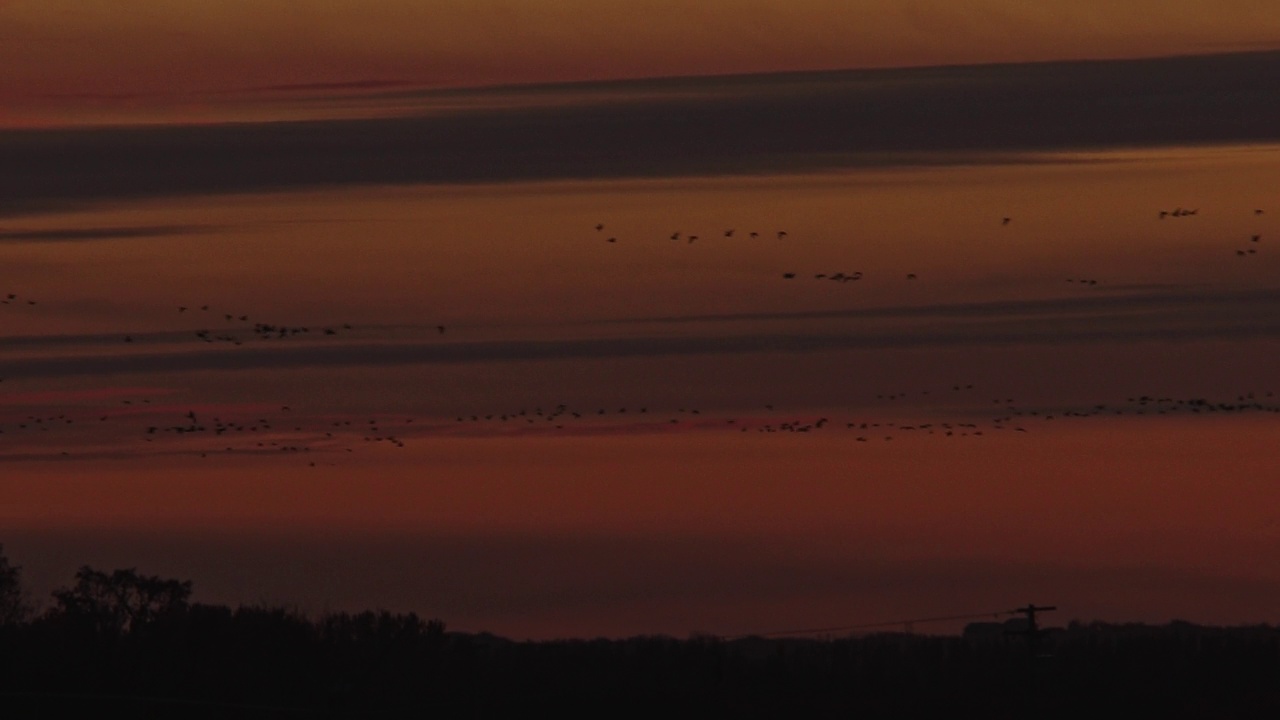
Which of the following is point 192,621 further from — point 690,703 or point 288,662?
point 690,703

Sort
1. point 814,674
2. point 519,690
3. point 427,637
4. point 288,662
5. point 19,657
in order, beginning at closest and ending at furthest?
point 19,657, point 288,662, point 519,690, point 427,637, point 814,674

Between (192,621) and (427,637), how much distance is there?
76.7 ft

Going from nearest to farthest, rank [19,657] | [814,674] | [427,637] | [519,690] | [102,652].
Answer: [19,657]
[102,652]
[519,690]
[427,637]
[814,674]

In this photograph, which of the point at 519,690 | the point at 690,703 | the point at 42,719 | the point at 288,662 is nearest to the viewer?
the point at 42,719

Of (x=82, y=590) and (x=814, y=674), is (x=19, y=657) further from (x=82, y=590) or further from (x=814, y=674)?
(x=814, y=674)

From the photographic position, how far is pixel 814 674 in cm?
14512

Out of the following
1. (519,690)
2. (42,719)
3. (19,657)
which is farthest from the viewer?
(519,690)

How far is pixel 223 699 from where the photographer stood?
3548 inches

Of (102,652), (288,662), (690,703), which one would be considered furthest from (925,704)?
(102,652)

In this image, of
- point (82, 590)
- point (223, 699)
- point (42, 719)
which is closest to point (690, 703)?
point (82, 590)

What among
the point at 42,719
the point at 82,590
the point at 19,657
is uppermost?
the point at 82,590

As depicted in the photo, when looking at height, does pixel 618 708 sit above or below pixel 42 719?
above

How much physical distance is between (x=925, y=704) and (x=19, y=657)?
190ft

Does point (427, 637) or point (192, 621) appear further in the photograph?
point (427, 637)
